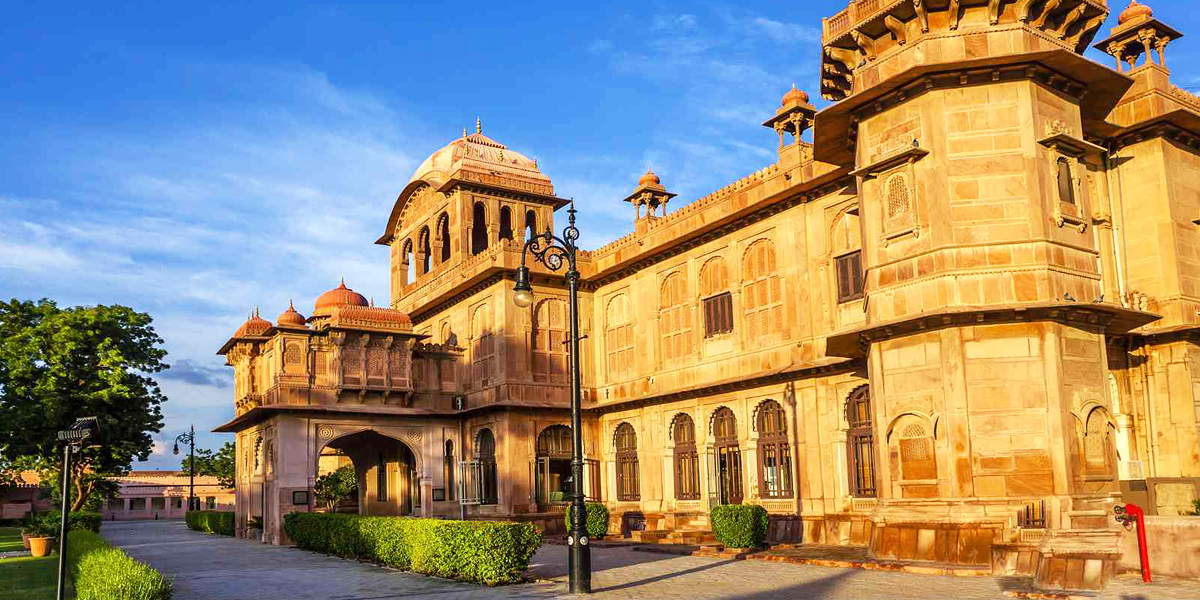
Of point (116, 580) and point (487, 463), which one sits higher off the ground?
point (487, 463)

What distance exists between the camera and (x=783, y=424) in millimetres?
25922

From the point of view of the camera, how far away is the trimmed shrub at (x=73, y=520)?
29.2 m

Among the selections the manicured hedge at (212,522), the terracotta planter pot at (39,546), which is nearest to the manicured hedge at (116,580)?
the terracotta planter pot at (39,546)

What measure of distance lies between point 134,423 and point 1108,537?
37900mm

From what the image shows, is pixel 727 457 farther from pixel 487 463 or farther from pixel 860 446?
pixel 487 463

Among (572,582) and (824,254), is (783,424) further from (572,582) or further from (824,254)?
(572,582)

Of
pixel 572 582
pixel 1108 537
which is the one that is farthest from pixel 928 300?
pixel 572 582

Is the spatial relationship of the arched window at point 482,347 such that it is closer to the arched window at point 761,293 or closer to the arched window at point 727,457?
the arched window at point 727,457

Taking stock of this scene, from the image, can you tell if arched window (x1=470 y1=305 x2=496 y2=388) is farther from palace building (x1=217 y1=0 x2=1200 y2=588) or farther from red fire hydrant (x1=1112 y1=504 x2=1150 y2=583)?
red fire hydrant (x1=1112 y1=504 x2=1150 y2=583)

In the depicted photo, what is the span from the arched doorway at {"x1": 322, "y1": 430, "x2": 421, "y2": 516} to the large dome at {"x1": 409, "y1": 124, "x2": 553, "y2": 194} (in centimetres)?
1092

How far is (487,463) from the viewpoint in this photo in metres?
33.7

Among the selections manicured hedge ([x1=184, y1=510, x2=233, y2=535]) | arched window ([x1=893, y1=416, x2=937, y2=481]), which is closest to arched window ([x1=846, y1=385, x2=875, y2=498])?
arched window ([x1=893, y1=416, x2=937, y2=481])

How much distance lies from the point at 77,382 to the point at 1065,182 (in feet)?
119

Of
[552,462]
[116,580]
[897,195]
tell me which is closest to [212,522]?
[552,462]
